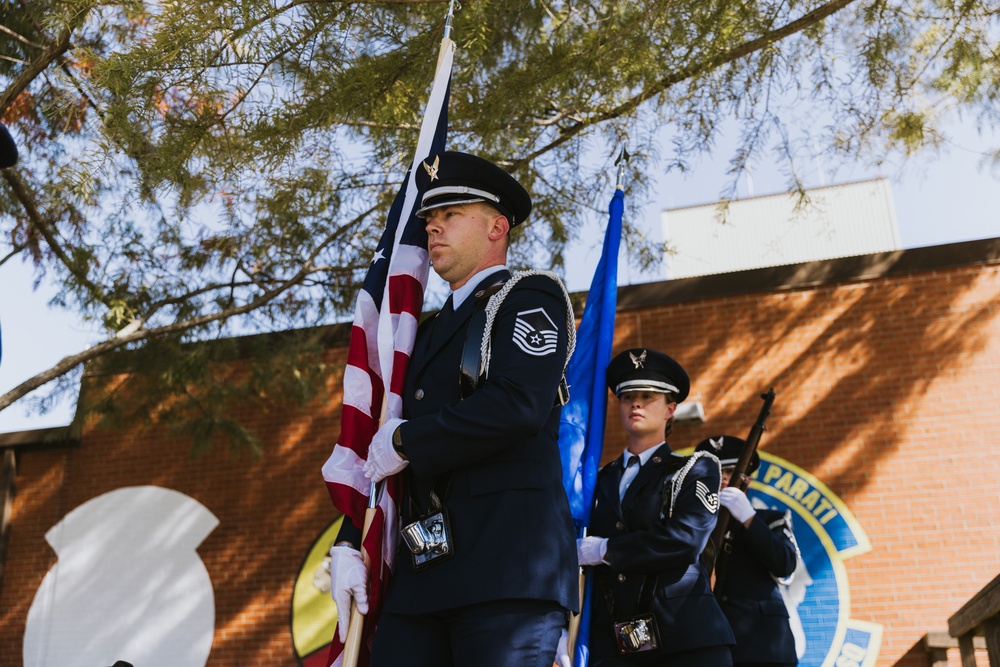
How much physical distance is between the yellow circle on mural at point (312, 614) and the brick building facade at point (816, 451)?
0.06 meters

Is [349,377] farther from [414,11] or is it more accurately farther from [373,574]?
[414,11]

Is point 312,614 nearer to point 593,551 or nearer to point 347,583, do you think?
point 593,551

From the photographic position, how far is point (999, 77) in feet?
16.7

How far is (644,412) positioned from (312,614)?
17.0 feet

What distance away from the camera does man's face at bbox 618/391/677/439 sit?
3609 millimetres

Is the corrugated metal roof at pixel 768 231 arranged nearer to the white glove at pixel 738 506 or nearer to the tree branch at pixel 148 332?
the tree branch at pixel 148 332

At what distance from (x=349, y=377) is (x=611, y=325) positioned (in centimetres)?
161

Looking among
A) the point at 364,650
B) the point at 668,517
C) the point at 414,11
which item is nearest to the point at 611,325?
the point at 668,517

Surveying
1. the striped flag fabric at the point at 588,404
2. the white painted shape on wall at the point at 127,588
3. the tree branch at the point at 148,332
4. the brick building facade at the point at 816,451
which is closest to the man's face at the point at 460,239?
the striped flag fabric at the point at 588,404

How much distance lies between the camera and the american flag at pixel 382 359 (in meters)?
2.27

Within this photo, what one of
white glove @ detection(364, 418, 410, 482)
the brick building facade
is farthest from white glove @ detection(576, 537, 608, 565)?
the brick building facade

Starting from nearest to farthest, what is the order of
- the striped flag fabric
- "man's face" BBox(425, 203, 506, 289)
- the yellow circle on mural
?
1. "man's face" BBox(425, 203, 506, 289)
2. the striped flag fabric
3. the yellow circle on mural

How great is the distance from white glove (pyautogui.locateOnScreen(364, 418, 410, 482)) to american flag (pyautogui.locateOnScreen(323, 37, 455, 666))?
100 mm

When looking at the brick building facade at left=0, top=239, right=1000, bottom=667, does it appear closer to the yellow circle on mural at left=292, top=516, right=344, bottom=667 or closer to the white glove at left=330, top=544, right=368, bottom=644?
the yellow circle on mural at left=292, top=516, right=344, bottom=667
